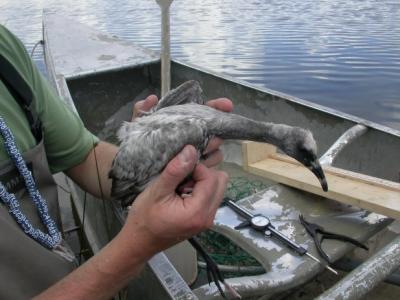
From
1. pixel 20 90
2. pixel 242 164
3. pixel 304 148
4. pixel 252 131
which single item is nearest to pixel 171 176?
pixel 20 90

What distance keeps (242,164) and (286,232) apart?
1902 millimetres

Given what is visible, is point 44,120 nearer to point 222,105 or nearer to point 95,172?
point 95,172

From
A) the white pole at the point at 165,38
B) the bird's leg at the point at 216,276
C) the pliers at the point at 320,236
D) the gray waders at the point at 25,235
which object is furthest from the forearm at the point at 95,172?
the white pole at the point at 165,38

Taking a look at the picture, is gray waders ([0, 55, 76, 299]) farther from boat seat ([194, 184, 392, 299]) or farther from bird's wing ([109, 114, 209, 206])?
boat seat ([194, 184, 392, 299])

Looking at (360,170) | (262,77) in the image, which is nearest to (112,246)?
(360,170)

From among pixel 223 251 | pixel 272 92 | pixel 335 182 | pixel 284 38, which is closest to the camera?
pixel 335 182

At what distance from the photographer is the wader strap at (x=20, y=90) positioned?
5.98 ft

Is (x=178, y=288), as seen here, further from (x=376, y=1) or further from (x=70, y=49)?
(x=376, y=1)

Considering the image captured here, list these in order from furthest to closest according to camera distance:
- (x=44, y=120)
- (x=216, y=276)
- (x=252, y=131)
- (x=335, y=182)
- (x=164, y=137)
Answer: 1. (x=335, y=182)
2. (x=252, y=131)
3. (x=216, y=276)
4. (x=164, y=137)
5. (x=44, y=120)

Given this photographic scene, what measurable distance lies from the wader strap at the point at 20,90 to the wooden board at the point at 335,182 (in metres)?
1.83

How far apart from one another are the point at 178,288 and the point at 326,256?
1074 millimetres

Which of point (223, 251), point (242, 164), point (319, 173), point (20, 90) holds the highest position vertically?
point (20, 90)

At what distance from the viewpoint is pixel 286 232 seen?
2740mm

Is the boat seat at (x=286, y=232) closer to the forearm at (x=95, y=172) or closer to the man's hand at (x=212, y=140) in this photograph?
the man's hand at (x=212, y=140)
